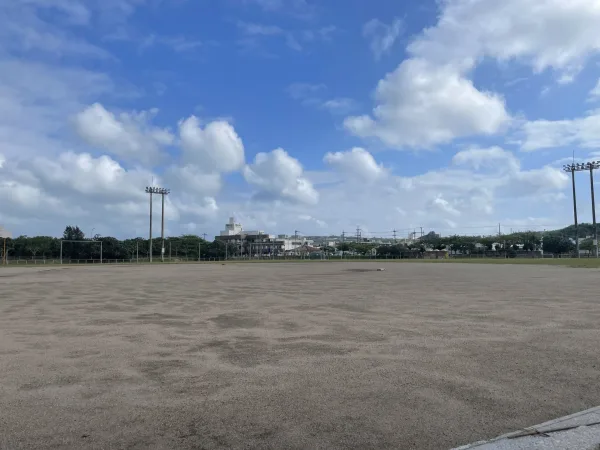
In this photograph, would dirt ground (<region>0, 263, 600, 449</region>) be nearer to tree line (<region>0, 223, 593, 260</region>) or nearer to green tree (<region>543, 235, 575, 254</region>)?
tree line (<region>0, 223, 593, 260</region>)

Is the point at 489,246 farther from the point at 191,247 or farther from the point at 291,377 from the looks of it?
the point at 291,377

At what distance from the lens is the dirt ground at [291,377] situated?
15.4 feet

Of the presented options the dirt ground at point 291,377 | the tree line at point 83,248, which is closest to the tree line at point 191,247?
the tree line at point 83,248

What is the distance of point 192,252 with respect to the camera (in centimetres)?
15762

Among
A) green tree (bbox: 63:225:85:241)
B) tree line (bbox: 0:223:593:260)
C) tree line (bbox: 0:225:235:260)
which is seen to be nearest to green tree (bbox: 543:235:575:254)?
tree line (bbox: 0:223:593:260)

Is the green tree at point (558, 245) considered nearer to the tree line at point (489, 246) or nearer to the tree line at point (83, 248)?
the tree line at point (489, 246)

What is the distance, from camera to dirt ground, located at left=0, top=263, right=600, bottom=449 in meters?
4.69

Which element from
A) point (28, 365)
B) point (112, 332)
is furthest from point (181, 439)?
point (112, 332)

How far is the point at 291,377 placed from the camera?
6633mm

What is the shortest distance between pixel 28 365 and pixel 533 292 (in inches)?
710

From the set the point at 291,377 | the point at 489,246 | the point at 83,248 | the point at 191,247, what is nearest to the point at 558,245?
the point at 489,246

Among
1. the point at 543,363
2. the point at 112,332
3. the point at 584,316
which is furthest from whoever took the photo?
the point at 584,316

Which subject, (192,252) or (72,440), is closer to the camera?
(72,440)

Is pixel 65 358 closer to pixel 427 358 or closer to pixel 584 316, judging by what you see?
pixel 427 358
